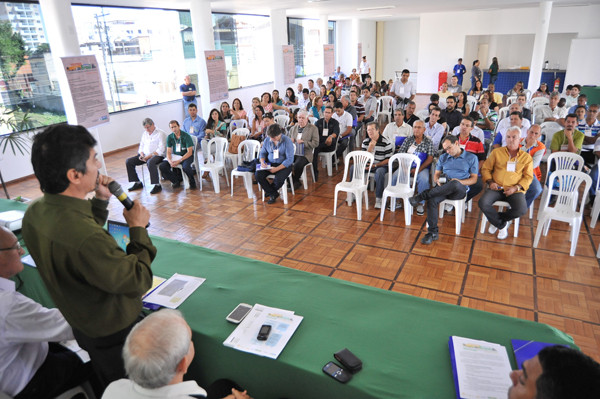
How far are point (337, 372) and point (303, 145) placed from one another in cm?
462

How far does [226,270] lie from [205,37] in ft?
23.8

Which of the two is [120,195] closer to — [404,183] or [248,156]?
[404,183]

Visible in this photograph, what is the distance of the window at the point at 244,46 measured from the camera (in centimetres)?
1152

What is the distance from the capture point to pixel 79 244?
1349 millimetres

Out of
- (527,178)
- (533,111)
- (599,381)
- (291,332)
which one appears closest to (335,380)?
(291,332)

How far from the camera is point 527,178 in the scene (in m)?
4.10

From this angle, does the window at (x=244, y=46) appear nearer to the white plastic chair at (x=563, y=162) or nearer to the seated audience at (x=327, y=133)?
the seated audience at (x=327, y=133)

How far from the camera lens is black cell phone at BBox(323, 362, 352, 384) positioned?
153 cm

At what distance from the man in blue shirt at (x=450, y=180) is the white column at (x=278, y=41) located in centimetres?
766

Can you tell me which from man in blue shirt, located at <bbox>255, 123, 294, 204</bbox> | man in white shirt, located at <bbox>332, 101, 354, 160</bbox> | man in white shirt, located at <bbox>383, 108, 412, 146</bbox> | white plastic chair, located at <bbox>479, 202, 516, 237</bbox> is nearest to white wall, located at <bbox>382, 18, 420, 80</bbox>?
man in white shirt, located at <bbox>332, 101, 354, 160</bbox>

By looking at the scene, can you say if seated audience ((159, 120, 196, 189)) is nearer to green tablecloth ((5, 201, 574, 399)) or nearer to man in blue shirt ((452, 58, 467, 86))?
green tablecloth ((5, 201, 574, 399))

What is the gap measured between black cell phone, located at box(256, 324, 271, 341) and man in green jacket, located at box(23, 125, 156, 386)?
1.87 feet

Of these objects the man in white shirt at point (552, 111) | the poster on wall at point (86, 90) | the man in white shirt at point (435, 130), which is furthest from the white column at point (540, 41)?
the poster on wall at point (86, 90)

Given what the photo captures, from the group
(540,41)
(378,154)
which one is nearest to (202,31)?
(378,154)
